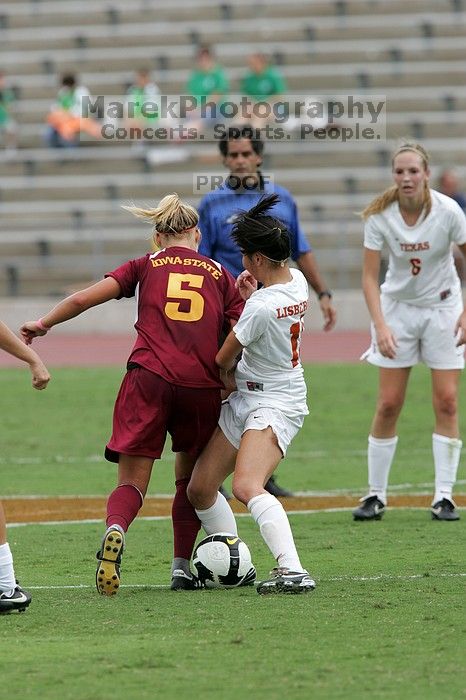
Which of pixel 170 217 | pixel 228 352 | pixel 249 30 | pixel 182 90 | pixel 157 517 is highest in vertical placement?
pixel 249 30

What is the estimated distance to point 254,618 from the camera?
577cm

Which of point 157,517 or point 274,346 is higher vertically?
point 274,346

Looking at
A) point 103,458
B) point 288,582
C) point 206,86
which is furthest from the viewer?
point 206,86

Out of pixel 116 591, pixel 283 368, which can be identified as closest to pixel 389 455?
pixel 283 368

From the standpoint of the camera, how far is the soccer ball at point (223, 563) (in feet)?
22.0

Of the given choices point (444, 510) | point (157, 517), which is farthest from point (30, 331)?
point (444, 510)

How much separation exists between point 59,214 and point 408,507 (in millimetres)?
16585

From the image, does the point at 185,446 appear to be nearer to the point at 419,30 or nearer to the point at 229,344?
the point at 229,344

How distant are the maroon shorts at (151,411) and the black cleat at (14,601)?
867 mm

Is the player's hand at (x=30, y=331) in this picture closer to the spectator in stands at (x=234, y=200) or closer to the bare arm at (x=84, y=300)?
the bare arm at (x=84, y=300)

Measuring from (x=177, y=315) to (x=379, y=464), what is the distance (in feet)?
9.51

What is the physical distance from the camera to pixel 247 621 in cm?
570

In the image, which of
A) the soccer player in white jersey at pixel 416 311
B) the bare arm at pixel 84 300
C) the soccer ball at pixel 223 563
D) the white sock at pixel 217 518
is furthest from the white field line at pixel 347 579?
the soccer player in white jersey at pixel 416 311

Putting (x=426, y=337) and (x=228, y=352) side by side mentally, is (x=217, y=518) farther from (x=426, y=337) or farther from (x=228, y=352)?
(x=426, y=337)
